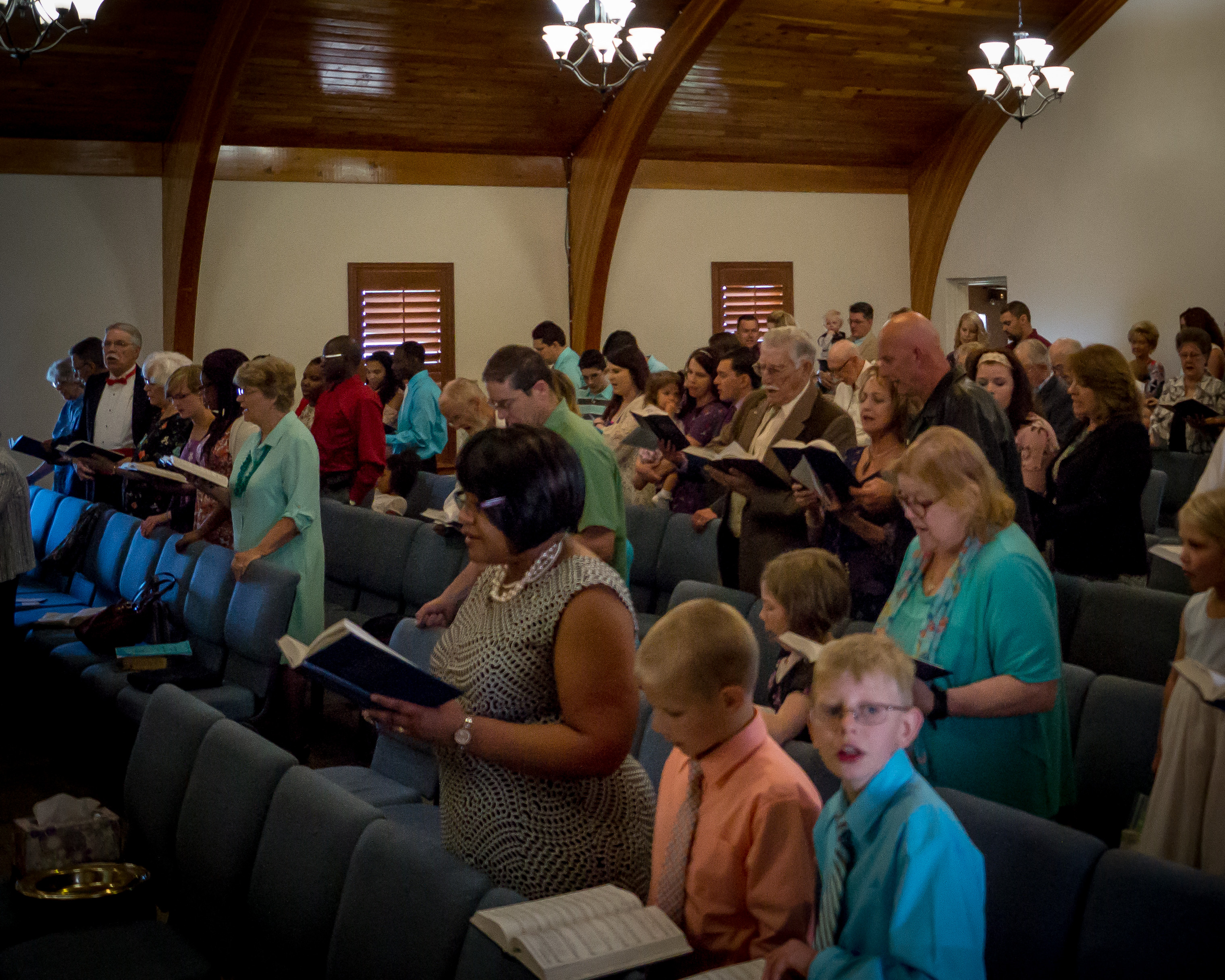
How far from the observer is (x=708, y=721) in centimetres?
195

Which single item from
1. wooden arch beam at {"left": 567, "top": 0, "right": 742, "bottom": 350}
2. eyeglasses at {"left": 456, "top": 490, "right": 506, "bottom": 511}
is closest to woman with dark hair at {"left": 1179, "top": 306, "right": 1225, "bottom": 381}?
wooden arch beam at {"left": 567, "top": 0, "right": 742, "bottom": 350}

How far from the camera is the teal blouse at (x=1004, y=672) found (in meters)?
2.45

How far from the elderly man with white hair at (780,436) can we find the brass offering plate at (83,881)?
2028 mm

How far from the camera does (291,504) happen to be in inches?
181

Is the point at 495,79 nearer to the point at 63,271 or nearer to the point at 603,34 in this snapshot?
the point at 603,34

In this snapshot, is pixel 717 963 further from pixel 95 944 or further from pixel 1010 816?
pixel 95 944

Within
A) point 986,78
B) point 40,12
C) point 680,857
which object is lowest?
point 680,857

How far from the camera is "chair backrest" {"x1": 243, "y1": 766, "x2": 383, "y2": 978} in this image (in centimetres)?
233

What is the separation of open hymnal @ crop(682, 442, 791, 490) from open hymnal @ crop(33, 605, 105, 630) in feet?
9.19

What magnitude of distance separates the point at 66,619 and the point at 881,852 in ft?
15.6

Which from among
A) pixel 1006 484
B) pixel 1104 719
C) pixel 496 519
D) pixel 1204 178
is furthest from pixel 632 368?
pixel 1204 178

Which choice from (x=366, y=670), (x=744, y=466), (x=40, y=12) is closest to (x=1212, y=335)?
(x=744, y=466)

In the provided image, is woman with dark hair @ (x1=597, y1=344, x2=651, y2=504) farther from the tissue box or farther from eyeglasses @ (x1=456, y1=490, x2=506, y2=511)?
eyeglasses @ (x1=456, y1=490, x2=506, y2=511)

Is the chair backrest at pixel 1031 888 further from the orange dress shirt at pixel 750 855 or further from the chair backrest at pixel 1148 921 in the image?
the orange dress shirt at pixel 750 855
